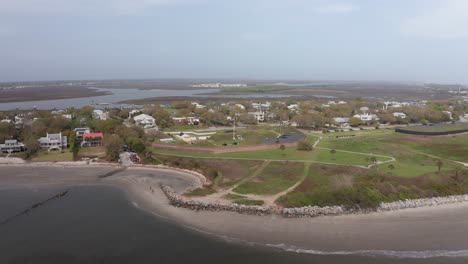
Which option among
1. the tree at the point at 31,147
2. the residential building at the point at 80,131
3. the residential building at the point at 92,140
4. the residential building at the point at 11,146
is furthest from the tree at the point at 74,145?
the residential building at the point at 11,146

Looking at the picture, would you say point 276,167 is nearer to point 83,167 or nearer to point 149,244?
point 149,244

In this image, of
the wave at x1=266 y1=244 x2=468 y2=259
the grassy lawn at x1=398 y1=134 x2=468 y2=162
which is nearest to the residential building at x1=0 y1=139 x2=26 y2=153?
the wave at x1=266 y1=244 x2=468 y2=259

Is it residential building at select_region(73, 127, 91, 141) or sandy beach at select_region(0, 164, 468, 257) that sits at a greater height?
residential building at select_region(73, 127, 91, 141)

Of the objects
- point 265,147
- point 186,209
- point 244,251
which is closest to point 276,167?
point 265,147

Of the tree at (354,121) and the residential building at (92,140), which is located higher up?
the tree at (354,121)

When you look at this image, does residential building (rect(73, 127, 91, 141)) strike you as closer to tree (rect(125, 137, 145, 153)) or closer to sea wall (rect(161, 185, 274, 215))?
tree (rect(125, 137, 145, 153))

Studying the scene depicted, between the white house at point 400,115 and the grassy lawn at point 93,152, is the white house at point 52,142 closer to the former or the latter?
the grassy lawn at point 93,152

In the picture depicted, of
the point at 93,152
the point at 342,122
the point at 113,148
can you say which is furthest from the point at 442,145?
the point at 93,152
